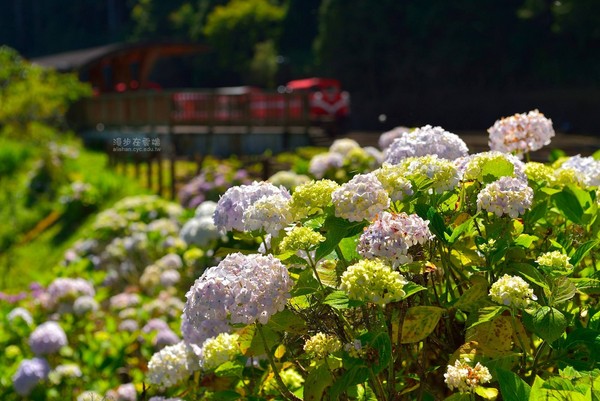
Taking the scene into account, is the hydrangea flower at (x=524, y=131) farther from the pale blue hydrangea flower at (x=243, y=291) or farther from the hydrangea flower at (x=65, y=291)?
the hydrangea flower at (x=65, y=291)

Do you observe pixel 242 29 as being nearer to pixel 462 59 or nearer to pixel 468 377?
pixel 462 59

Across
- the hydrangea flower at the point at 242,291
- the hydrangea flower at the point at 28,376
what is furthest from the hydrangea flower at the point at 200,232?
the hydrangea flower at the point at 242,291

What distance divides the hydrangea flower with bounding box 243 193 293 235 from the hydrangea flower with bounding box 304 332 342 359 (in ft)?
1.02

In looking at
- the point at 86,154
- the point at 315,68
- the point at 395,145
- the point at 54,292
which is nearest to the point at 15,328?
the point at 54,292

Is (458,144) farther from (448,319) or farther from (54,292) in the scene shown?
(54,292)

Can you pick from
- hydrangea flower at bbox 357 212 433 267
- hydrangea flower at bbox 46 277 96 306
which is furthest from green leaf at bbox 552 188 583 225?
hydrangea flower at bbox 46 277 96 306

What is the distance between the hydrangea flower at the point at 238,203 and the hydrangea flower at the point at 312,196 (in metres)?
0.18

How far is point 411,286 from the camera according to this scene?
2.09m

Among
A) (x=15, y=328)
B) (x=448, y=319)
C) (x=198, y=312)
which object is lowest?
(x=15, y=328)

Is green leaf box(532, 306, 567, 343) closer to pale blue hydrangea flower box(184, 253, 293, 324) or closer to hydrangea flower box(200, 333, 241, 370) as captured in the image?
pale blue hydrangea flower box(184, 253, 293, 324)

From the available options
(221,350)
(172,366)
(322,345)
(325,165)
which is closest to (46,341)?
(325,165)

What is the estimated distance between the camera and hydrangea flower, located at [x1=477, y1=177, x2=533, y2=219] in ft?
7.51

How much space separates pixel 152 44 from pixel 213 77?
23.8 meters

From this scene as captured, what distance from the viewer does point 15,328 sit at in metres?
5.92
